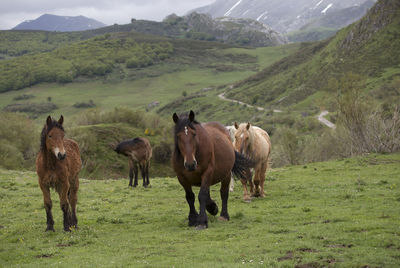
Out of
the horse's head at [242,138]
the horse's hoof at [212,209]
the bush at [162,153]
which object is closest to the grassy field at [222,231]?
the horse's hoof at [212,209]

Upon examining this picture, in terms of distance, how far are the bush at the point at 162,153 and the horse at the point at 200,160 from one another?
125ft

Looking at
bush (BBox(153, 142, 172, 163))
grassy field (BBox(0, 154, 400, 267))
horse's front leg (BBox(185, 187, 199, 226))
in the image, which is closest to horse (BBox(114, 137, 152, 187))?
grassy field (BBox(0, 154, 400, 267))

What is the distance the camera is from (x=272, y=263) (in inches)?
295

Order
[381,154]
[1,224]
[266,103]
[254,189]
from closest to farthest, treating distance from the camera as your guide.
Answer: [1,224] → [254,189] → [381,154] → [266,103]

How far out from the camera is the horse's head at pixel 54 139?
9.84 meters

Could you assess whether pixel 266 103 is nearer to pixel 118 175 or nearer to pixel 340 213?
pixel 118 175

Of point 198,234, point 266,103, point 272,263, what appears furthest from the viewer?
point 266,103

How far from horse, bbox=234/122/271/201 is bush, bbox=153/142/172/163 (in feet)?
111

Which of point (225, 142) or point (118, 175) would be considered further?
point (118, 175)

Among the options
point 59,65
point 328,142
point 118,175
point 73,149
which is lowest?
point 118,175

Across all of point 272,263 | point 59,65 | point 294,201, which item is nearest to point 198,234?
point 272,263

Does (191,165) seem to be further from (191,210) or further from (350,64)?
(350,64)

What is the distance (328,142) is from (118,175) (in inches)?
976

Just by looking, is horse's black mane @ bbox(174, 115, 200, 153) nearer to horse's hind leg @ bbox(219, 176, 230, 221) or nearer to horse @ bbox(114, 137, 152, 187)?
horse's hind leg @ bbox(219, 176, 230, 221)
